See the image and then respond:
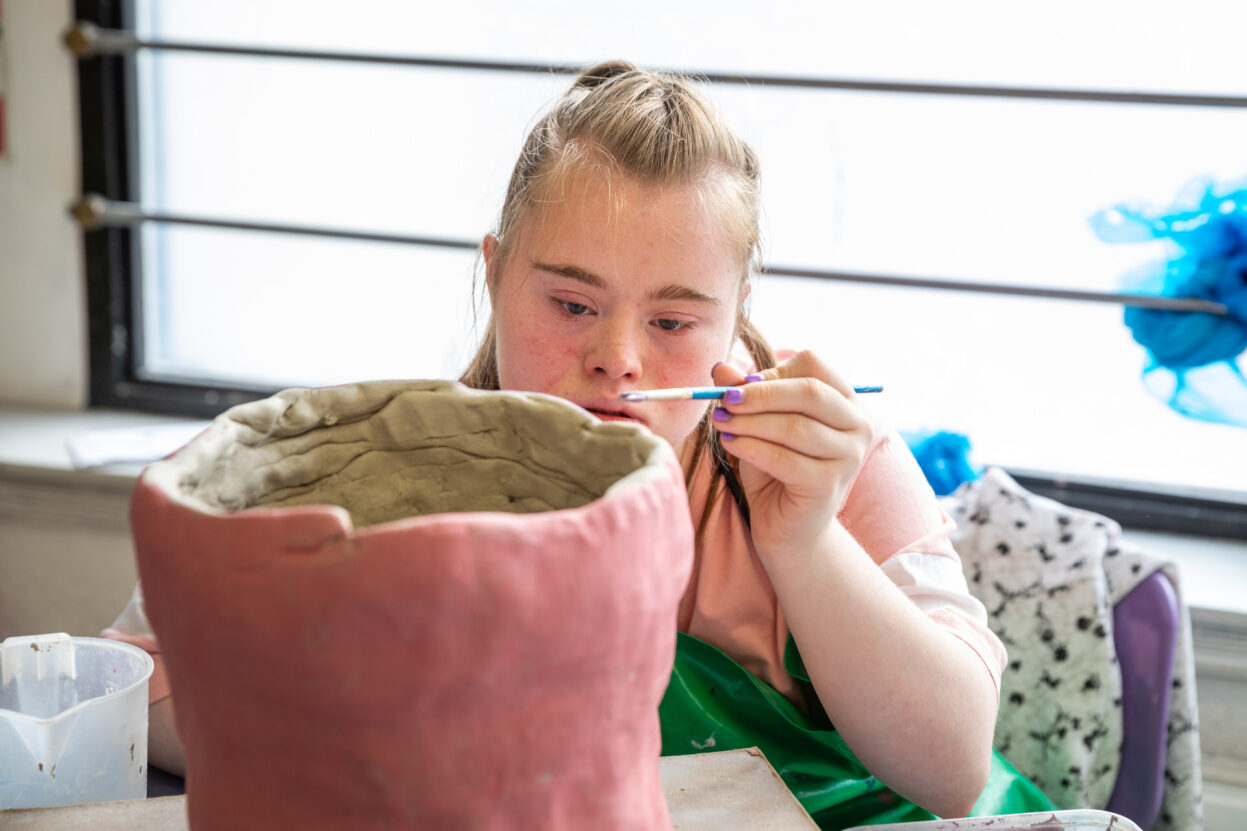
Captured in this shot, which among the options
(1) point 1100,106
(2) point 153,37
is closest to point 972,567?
(1) point 1100,106

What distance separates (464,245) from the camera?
6.25 feet

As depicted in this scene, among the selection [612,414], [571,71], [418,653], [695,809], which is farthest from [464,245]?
[418,653]

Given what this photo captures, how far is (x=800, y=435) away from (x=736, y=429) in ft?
0.15

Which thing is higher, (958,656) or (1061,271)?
(1061,271)

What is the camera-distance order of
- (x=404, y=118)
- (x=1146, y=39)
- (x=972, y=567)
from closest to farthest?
(x=972, y=567) → (x=1146, y=39) → (x=404, y=118)

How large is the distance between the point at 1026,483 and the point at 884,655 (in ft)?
3.78

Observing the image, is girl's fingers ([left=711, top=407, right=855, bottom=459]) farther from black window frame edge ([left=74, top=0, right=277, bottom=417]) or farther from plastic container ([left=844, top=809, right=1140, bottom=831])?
black window frame edge ([left=74, top=0, right=277, bottom=417])

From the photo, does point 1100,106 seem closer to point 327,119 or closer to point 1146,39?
point 1146,39

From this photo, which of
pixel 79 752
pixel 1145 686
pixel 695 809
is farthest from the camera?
pixel 1145 686

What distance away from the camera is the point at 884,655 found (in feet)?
2.63

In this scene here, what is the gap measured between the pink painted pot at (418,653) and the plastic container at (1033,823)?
0.24 meters

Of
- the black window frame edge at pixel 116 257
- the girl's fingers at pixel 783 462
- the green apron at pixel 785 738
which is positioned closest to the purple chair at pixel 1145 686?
the green apron at pixel 785 738

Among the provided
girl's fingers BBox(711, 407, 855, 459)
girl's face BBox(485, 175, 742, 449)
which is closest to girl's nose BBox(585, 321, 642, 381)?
girl's face BBox(485, 175, 742, 449)

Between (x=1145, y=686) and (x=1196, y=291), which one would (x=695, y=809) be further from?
(x=1196, y=291)
